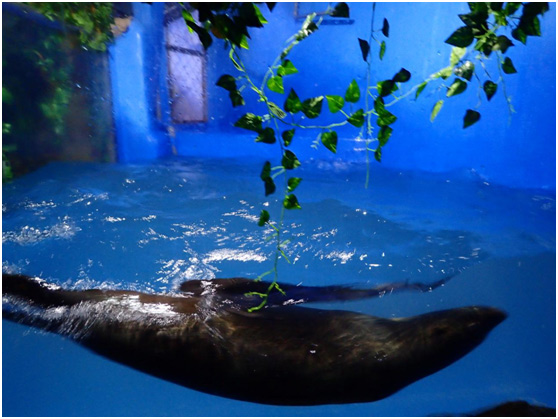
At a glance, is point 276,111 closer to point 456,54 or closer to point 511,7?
point 456,54

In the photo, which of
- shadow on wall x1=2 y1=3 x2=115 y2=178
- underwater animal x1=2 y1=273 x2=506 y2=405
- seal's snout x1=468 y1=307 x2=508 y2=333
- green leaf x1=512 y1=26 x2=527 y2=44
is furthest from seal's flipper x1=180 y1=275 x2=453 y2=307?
shadow on wall x1=2 y1=3 x2=115 y2=178

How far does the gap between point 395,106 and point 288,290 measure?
6.33 ft

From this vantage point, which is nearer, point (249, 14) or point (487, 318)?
point (249, 14)

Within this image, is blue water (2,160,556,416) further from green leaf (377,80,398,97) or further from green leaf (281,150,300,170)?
green leaf (377,80,398,97)

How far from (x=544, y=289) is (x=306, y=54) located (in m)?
2.26

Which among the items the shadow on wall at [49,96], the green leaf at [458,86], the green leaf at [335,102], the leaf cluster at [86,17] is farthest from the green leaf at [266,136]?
the leaf cluster at [86,17]

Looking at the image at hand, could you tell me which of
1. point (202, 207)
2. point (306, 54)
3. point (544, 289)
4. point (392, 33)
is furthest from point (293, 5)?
point (544, 289)

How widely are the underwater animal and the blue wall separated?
173 centimetres

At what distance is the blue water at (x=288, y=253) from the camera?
1426 mm

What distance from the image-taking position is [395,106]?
3.35m

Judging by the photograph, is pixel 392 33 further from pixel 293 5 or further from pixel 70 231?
pixel 70 231

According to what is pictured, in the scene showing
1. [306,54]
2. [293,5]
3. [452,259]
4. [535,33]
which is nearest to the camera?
[535,33]

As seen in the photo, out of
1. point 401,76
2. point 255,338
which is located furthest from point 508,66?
point 255,338

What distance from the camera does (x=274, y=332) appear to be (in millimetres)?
1650
